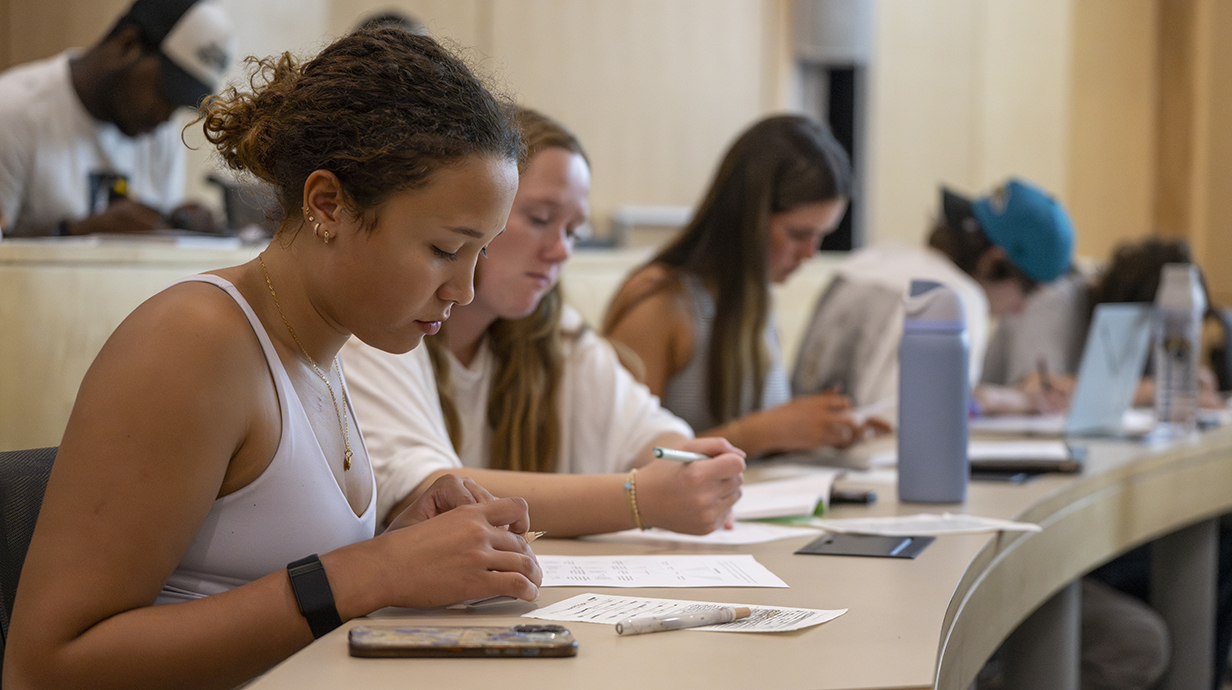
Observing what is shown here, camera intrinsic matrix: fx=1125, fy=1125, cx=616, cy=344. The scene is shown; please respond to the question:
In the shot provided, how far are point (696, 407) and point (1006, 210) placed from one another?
118cm

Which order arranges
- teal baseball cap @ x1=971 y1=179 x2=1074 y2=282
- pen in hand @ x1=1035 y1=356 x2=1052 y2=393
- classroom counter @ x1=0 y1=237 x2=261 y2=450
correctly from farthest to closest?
1. pen in hand @ x1=1035 y1=356 x2=1052 y2=393
2. teal baseball cap @ x1=971 y1=179 x2=1074 y2=282
3. classroom counter @ x1=0 y1=237 x2=261 y2=450

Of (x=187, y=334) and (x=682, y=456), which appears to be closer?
(x=187, y=334)

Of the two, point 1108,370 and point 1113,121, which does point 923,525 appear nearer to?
point 1108,370

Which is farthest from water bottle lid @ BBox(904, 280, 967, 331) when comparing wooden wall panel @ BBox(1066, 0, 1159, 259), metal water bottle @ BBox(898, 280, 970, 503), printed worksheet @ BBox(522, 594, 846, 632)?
wooden wall panel @ BBox(1066, 0, 1159, 259)

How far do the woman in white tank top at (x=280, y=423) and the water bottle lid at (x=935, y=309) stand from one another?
838 millimetres

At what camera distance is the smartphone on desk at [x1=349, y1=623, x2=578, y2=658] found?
0.81 m

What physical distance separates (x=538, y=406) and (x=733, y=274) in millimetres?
804

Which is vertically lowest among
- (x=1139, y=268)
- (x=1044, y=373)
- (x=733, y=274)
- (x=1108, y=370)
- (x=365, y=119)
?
(x=1044, y=373)

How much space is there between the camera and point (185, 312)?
3.03ft

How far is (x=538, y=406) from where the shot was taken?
1.69 meters


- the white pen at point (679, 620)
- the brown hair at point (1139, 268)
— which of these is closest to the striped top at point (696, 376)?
the white pen at point (679, 620)

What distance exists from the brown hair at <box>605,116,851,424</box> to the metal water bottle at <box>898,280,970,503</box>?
2.30 ft

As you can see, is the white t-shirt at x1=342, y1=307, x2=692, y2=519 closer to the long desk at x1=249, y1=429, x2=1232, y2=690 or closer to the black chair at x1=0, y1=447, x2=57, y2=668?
the long desk at x1=249, y1=429, x2=1232, y2=690

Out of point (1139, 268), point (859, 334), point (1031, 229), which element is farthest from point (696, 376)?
point (1139, 268)
